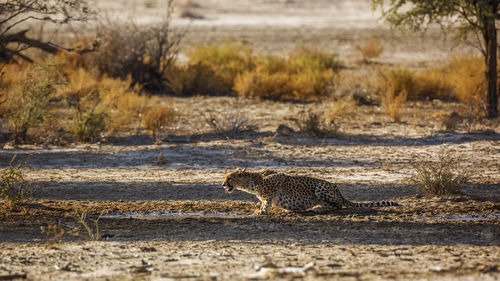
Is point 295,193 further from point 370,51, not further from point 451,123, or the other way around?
point 370,51

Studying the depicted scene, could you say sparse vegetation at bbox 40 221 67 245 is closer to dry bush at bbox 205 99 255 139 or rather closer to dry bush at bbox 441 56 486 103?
dry bush at bbox 205 99 255 139

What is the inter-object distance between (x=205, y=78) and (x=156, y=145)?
7.62m

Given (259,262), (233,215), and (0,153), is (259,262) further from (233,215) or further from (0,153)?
(0,153)

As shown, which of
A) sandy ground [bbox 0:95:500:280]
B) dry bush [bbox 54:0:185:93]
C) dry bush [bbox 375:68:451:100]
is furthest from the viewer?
dry bush [bbox 54:0:185:93]

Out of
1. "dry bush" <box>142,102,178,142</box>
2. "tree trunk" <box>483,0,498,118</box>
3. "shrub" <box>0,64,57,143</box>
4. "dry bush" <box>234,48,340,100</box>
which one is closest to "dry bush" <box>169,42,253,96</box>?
"dry bush" <box>234,48,340,100</box>

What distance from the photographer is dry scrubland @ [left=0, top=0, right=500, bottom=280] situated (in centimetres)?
737

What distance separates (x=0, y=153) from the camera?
13.3m

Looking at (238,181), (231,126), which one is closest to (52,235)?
(238,181)

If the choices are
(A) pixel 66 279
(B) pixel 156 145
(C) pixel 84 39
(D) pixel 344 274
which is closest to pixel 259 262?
(D) pixel 344 274

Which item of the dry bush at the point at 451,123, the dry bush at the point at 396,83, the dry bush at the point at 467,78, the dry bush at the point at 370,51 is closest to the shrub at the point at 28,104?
the dry bush at the point at 451,123

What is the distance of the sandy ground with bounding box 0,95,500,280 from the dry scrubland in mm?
36

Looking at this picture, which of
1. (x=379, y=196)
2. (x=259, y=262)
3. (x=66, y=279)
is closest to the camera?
(x=66, y=279)

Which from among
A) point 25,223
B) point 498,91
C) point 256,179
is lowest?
point 25,223

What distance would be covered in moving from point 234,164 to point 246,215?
341cm
